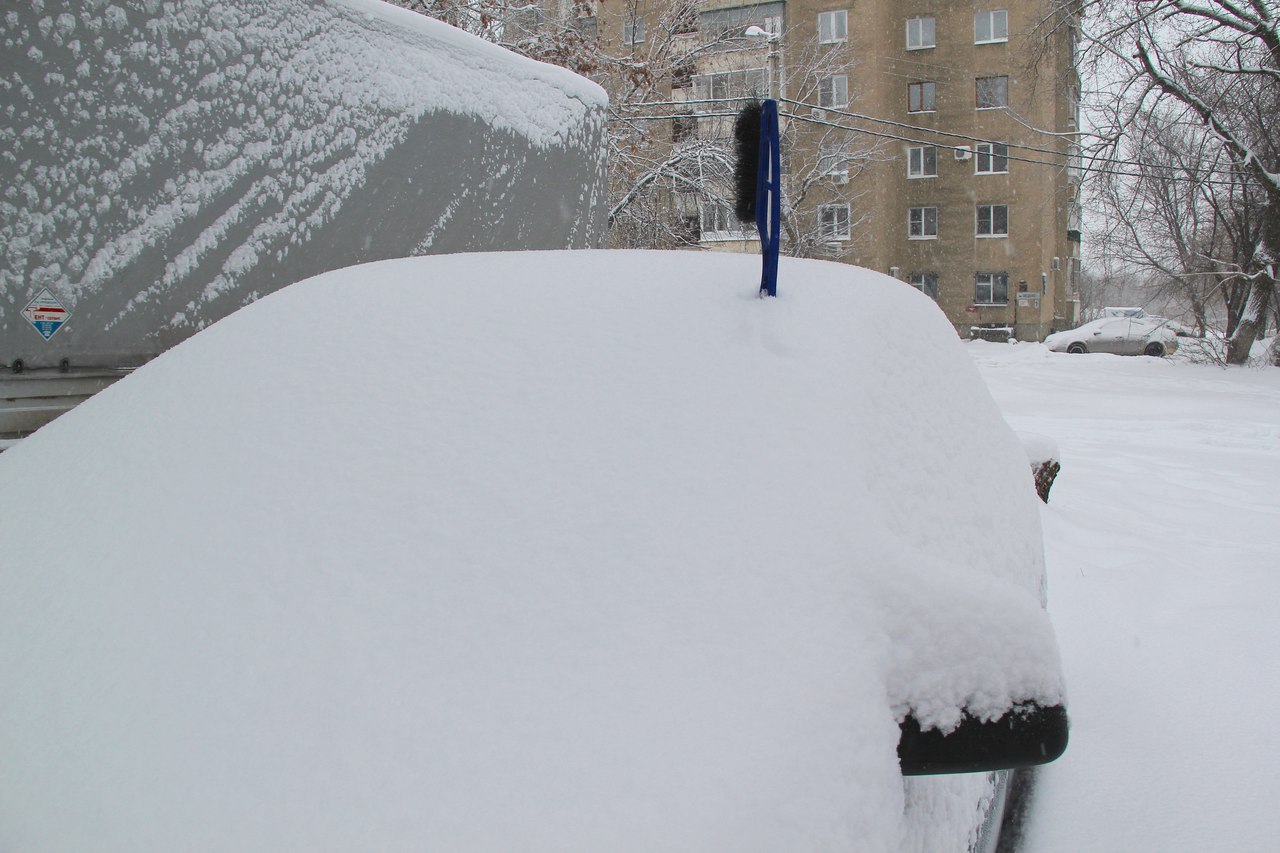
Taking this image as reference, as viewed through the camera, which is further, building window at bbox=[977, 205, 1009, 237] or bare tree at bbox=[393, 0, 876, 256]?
building window at bbox=[977, 205, 1009, 237]

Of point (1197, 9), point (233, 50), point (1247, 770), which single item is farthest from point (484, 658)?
point (1197, 9)

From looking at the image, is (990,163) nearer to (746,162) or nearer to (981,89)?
(981,89)

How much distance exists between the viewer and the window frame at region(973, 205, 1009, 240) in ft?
105

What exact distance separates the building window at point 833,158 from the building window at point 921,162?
10.1 meters

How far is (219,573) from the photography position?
134 cm

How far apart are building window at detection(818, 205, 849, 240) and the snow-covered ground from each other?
1556cm

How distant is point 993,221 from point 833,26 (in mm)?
8781

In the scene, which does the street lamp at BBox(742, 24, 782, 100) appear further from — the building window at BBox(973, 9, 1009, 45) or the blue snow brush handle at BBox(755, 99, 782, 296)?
the blue snow brush handle at BBox(755, 99, 782, 296)

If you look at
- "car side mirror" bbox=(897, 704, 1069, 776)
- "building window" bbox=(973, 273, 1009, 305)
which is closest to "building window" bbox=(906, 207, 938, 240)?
"building window" bbox=(973, 273, 1009, 305)

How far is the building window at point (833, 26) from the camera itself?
101 ft

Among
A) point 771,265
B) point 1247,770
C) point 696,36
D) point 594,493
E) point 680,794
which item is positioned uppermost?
point 696,36

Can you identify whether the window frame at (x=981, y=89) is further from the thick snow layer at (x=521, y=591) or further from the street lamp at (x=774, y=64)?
the thick snow layer at (x=521, y=591)

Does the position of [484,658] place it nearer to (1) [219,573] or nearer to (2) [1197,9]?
(1) [219,573]

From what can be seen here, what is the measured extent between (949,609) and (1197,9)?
1984 centimetres
